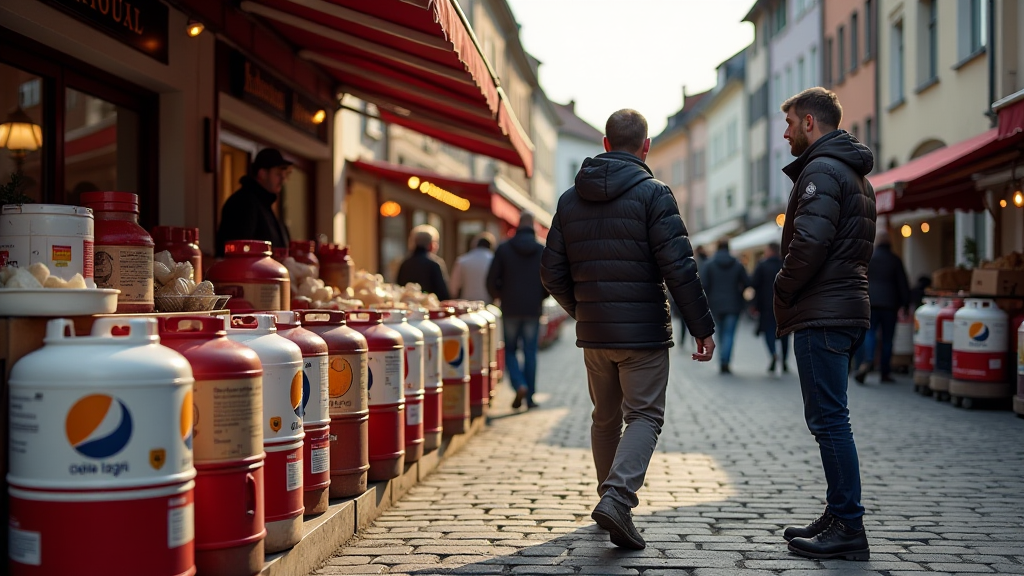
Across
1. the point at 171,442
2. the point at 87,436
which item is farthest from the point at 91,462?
the point at 171,442

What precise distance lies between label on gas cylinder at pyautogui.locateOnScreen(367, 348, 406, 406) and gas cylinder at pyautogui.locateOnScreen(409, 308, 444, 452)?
0.95 metres

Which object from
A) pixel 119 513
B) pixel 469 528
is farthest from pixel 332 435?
pixel 119 513

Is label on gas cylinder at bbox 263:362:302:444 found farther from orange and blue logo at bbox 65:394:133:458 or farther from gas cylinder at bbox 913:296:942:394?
gas cylinder at bbox 913:296:942:394

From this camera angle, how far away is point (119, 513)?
10.6 ft

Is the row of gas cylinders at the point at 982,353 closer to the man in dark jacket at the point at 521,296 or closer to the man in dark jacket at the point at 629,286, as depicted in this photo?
the man in dark jacket at the point at 521,296

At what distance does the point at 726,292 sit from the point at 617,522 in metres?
11.8

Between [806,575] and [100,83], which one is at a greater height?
[100,83]

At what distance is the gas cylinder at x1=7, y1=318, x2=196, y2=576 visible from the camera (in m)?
3.22

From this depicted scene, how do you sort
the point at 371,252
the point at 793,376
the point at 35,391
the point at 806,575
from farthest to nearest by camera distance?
the point at 371,252 < the point at 793,376 < the point at 806,575 < the point at 35,391

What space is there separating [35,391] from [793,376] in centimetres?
1364

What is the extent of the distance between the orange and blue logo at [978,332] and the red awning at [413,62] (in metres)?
4.66

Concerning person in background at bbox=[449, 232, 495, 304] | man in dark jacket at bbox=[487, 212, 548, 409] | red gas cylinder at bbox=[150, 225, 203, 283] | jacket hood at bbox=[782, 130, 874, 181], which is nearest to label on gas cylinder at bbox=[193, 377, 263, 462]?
red gas cylinder at bbox=[150, 225, 203, 283]

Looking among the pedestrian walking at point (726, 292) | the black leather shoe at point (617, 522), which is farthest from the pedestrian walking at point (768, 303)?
the black leather shoe at point (617, 522)

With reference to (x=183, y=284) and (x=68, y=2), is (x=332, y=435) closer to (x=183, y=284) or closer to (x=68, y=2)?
(x=183, y=284)
